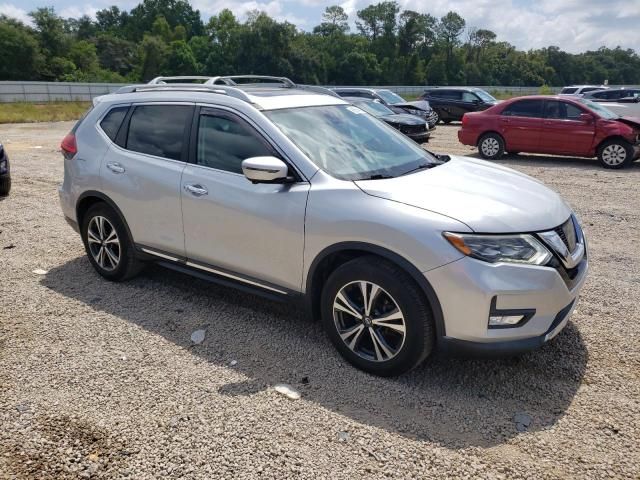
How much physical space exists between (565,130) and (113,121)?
10698 mm

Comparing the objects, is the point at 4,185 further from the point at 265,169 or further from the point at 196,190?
the point at 265,169

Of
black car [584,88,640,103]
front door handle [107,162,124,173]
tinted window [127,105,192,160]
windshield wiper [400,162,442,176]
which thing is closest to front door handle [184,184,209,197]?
tinted window [127,105,192,160]

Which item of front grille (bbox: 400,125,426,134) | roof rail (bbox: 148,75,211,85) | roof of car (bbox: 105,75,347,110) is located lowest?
front grille (bbox: 400,125,426,134)

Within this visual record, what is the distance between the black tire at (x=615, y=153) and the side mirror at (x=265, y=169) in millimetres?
10846

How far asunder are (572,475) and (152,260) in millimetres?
3473

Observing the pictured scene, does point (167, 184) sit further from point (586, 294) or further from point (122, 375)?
point (586, 294)

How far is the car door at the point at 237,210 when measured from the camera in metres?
3.58

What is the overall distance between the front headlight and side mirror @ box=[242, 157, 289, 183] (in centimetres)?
112

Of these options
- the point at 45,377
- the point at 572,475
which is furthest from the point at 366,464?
the point at 45,377

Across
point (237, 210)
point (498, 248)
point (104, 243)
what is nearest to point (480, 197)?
point (498, 248)

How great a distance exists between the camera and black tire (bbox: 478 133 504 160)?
13234 millimetres

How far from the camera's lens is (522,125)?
42.1 ft

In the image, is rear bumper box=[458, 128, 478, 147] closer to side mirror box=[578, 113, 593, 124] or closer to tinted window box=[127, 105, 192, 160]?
side mirror box=[578, 113, 593, 124]

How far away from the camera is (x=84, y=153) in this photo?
4914 millimetres
